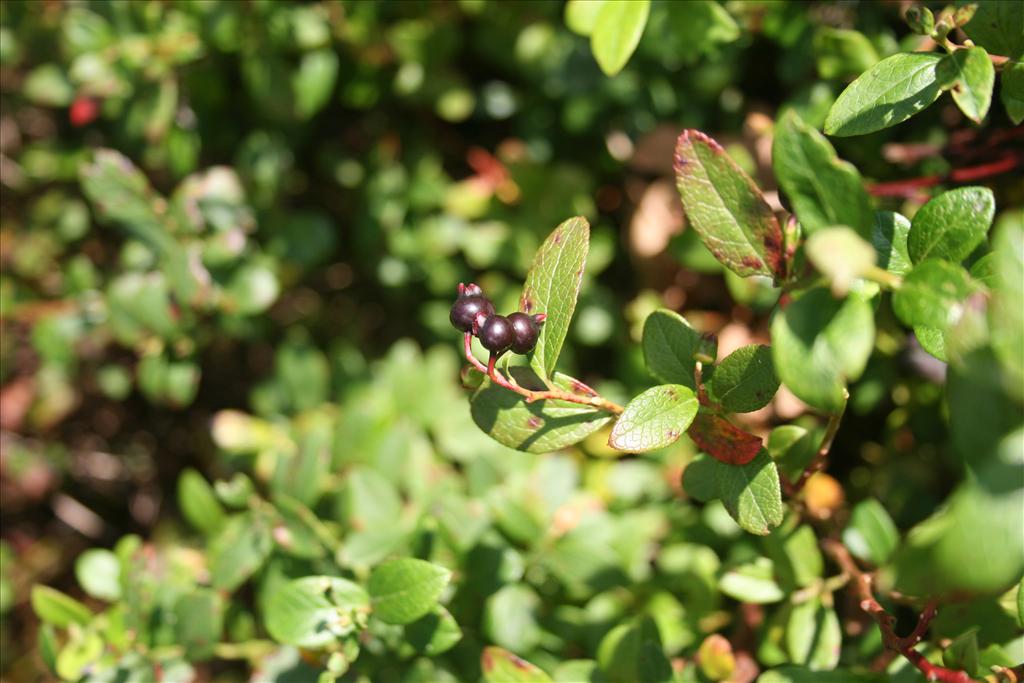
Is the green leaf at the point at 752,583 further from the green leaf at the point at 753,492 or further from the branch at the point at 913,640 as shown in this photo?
the green leaf at the point at 753,492

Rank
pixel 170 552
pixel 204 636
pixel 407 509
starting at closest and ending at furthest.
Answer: pixel 204 636
pixel 407 509
pixel 170 552

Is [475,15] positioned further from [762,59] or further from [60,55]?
[60,55]

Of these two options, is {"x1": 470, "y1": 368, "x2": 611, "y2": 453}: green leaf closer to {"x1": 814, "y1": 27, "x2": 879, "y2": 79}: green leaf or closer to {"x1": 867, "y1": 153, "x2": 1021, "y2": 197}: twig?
{"x1": 867, "y1": 153, "x2": 1021, "y2": 197}: twig

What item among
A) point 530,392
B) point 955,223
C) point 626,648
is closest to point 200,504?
point 626,648

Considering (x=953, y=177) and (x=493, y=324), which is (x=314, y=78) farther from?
(x=953, y=177)

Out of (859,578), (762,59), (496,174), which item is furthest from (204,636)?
(762,59)

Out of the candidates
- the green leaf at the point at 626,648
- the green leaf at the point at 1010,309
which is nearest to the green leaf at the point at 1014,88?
the green leaf at the point at 1010,309
